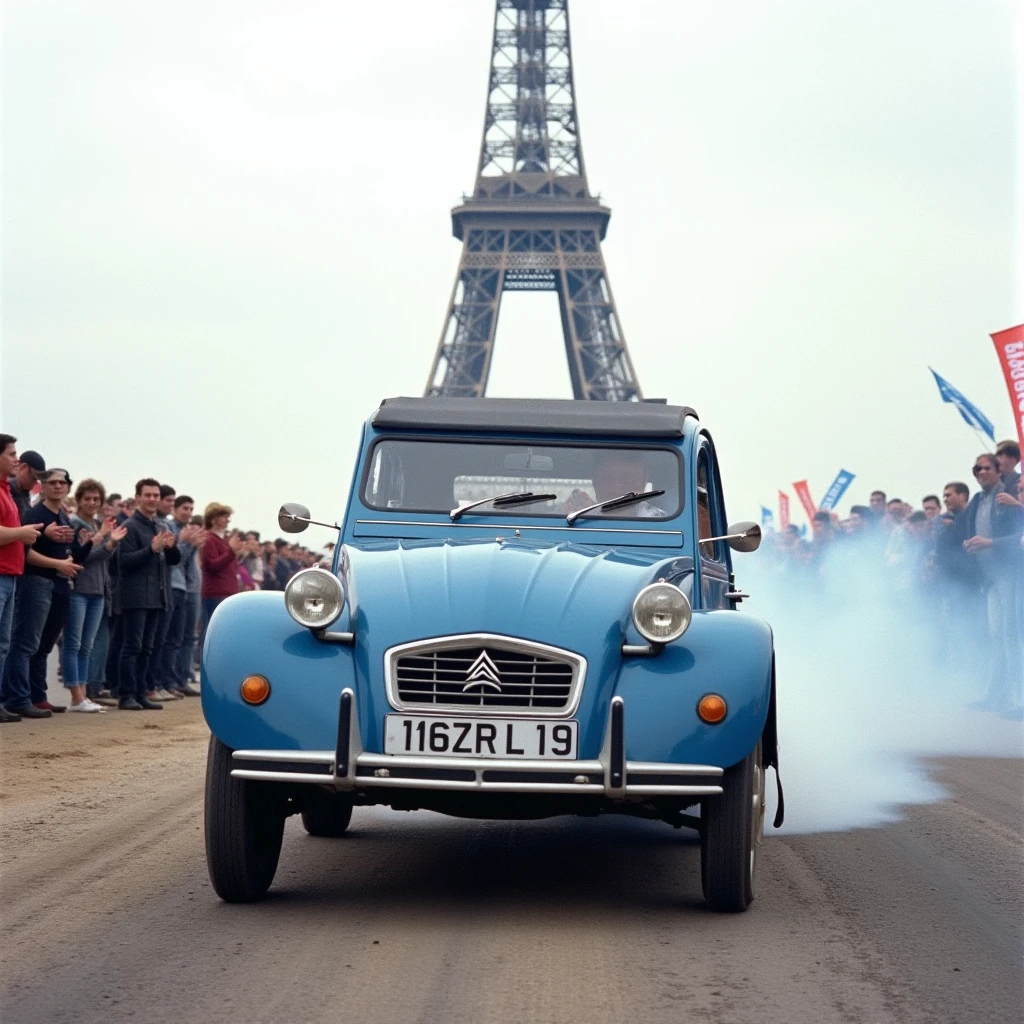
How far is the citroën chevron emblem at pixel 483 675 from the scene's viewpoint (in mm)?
5625

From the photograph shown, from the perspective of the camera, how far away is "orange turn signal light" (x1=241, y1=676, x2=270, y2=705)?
5.75m

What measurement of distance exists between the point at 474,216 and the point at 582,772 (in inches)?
2463

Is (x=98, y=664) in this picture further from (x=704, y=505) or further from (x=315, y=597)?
(x=315, y=597)

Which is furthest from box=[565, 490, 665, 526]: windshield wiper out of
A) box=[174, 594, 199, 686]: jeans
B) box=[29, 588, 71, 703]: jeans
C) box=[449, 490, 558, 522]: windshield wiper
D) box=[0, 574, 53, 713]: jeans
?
box=[174, 594, 199, 686]: jeans

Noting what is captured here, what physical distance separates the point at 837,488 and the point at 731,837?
2576cm

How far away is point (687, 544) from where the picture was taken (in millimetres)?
7109

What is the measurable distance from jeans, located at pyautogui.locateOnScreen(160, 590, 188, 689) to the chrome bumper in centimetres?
1113

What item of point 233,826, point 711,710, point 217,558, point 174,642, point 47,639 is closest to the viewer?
point 711,710

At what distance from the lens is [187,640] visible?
58.0 feet

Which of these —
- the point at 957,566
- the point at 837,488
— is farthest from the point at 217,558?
the point at 837,488

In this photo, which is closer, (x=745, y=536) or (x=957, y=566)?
(x=745, y=536)

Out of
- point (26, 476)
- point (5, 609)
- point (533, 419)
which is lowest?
point (5, 609)

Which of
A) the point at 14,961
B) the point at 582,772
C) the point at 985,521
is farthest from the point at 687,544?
the point at 985,521

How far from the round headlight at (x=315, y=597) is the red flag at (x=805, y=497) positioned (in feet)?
92.8
